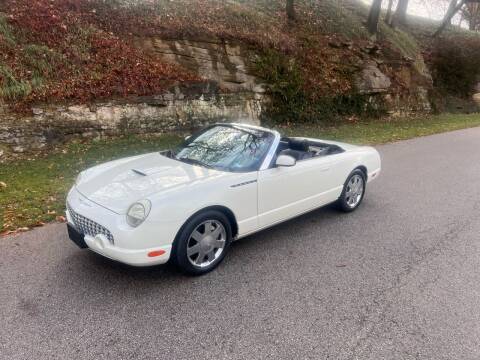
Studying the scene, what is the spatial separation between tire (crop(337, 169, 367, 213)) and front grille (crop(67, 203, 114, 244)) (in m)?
3.30

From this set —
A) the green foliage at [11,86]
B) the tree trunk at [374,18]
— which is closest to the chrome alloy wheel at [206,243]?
the green foliage at [11,86]

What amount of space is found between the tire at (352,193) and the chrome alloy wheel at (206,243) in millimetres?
2239

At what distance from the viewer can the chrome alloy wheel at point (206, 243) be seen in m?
3.43

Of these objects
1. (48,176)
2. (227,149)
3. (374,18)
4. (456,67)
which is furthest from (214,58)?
(456,67)

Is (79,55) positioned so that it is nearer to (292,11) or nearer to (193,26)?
(193,26)

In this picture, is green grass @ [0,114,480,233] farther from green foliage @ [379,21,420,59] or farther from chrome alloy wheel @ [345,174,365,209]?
green foliage @ [379,21,420,59]

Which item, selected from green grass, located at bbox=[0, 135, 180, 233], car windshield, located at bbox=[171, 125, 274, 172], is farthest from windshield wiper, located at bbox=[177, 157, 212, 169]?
green grass, located at bbox=[0, 135, 180, 233]

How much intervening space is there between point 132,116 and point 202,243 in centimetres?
625

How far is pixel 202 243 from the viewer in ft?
11.4

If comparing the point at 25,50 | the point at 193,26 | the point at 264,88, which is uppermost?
the point at 193,26

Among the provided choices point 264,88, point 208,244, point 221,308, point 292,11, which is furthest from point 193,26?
point 221,308

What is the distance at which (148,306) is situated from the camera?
3.02 meters

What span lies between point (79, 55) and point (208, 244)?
7.56 meters

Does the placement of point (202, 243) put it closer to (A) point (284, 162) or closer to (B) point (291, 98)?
(A) point (284, 162)
